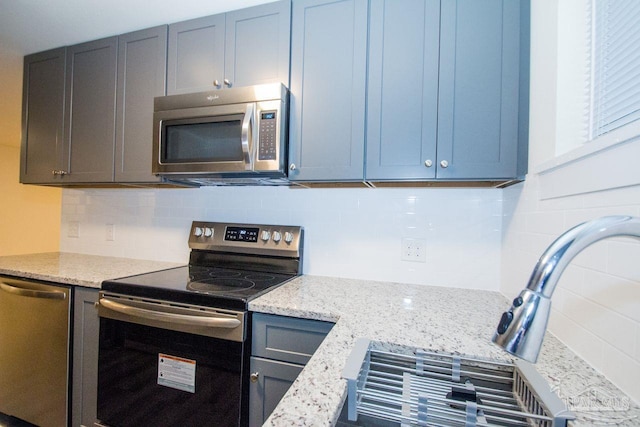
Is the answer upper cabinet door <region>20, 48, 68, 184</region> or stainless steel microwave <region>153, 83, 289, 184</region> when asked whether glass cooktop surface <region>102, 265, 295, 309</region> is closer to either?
stainless steel microwave <region>153, 83, 289, 184</region>

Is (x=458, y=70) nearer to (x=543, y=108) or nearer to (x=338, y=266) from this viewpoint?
(x=543, y=108)

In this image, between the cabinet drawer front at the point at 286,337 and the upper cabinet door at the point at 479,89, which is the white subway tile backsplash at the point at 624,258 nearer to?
the upper cabinet door at the point at 479,89

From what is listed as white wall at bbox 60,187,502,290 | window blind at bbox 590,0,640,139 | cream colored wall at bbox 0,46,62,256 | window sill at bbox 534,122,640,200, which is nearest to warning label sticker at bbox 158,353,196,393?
white wall at bbox 60,187,502,290

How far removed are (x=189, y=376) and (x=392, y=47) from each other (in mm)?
1654

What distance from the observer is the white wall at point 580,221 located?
0.60m

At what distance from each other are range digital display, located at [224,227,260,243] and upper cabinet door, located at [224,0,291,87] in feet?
2.64

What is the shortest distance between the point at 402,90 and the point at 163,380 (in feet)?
5.32

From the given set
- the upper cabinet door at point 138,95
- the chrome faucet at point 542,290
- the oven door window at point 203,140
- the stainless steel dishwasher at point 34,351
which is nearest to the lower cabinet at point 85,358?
the stainless steel dishwasher at point 34,351

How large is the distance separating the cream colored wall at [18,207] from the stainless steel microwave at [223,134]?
2986 mm

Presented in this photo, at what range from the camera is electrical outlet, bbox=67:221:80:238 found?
86.7 inches

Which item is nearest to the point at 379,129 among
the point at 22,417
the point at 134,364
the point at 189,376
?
the point at 189,376

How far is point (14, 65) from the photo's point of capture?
6.75 feet

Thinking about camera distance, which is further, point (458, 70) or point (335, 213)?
point (335, 213)

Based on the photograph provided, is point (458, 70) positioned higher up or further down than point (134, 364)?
higher up
